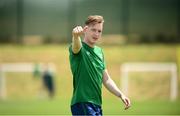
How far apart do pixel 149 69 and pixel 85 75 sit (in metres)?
20.8

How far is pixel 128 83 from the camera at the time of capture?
87.1 feet

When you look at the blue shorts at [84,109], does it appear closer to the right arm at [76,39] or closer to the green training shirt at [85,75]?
the green training shirt at [85,75]

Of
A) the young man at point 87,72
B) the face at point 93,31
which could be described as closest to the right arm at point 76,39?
the young man at point 87,72

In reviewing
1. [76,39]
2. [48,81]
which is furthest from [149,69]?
[76,39]

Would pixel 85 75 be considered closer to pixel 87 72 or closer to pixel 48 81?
pixel 87 72

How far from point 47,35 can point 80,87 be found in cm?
2319

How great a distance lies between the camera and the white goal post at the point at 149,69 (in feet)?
86.2

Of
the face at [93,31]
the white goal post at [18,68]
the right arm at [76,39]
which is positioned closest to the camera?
the right arm at [76,39]

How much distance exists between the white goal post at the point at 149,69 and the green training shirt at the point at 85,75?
1992 centimetres

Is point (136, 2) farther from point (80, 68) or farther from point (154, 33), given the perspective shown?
point (80, 68)

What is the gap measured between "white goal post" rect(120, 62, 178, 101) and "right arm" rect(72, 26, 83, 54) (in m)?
20.1

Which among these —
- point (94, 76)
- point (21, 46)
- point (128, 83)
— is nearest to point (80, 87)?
point (94, 76)

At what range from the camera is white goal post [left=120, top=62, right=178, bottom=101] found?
26.3m

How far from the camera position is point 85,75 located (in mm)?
6203
